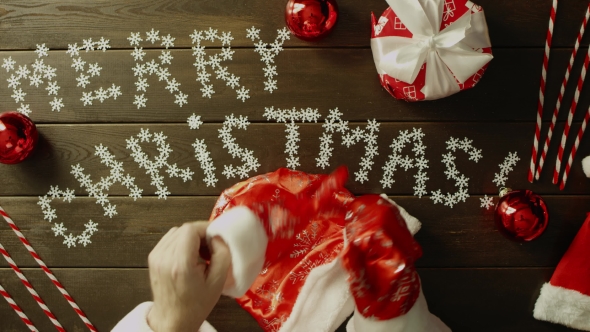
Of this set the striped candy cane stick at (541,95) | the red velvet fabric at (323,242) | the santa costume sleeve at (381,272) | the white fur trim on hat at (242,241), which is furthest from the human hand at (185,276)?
the striped candy cane stick at (541,95)

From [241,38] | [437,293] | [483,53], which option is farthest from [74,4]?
[437,293]

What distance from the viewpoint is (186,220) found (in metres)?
1.19

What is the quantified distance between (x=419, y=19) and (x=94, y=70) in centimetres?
84

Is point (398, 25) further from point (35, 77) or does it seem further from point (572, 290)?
point (35, 77)

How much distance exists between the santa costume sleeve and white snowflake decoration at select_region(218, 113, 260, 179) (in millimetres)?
422

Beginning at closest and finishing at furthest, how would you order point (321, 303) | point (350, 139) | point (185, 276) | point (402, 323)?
point (185, 276), point (402, 323), point (321, 303), point (350, 139)

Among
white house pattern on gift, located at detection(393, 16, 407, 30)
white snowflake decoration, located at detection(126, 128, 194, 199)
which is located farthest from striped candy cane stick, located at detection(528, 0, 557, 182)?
white snowflake decoration, located at detection(126, 128, 194, 199)

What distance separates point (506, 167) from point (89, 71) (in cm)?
114

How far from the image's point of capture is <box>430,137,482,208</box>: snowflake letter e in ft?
3.81

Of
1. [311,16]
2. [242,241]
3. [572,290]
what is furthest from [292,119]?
[572,290]

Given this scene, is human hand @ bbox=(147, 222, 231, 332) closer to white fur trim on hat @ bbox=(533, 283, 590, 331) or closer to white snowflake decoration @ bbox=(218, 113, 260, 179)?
white snowflake decoration @ bbox=(218, 113, 260, 179)

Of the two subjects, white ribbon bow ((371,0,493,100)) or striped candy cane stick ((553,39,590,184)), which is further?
striped candy cane stick ((553,39,590,184))

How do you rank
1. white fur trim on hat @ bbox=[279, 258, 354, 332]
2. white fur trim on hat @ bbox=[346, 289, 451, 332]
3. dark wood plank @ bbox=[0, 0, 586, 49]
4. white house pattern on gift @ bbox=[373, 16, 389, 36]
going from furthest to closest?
dark wood plank @ bbox=[0, 0, 586, 49] < white house pattern on gift @ bbox=[373, 16, 389, 36] < white fur trim on hat @ bbox=[279, 258, 354, 332] < white fur trim on hat @ bbox=[346, 289, 451, 332]

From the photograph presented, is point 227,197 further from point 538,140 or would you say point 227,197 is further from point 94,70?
point 538,140
